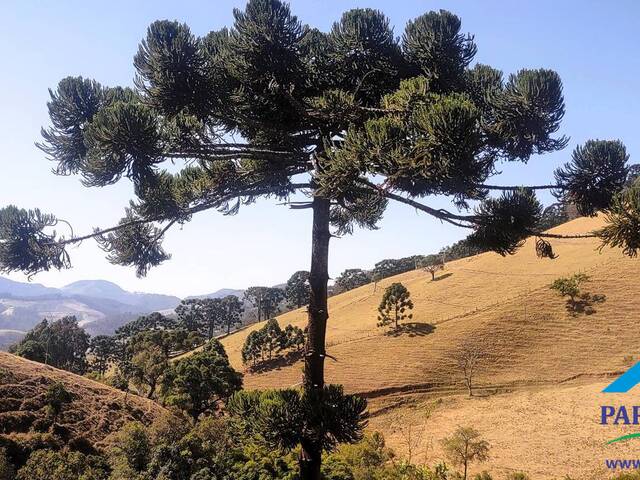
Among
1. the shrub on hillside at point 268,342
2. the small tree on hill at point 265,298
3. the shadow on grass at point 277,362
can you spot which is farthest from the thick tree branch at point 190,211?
the small tree on hill at point 265,298

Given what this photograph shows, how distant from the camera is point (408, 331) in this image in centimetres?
4516

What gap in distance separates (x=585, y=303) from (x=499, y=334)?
1068 centimetres

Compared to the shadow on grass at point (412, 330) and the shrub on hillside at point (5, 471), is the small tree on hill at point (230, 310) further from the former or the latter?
the shrub on hillside at point (5, 471)

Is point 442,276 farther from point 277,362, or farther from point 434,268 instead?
point 277,362

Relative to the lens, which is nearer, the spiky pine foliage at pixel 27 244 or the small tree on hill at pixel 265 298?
the spiky pine foliage at pixel 27 244

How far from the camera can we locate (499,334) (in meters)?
40.7

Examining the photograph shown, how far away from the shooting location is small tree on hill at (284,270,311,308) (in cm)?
8244

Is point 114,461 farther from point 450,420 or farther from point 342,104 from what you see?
point 450,420

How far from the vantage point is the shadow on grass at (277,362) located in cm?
4328

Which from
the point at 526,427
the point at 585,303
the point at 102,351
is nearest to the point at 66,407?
the point at 526,427

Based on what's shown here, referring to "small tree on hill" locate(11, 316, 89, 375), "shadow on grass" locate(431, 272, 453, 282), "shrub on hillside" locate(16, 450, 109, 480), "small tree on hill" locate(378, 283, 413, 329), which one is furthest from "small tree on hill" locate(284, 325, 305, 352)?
"shrub on hillside" locate(16, 450, 109, 480)

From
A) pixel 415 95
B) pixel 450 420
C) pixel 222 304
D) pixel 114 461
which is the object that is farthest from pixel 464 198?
pixel 222 304

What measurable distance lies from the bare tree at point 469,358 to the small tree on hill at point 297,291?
4485cm

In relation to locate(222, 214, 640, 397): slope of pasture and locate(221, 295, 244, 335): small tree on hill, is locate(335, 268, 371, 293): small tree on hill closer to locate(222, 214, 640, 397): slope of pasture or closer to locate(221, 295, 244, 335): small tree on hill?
locate(221, 295, 244, 335): small tree on hill
